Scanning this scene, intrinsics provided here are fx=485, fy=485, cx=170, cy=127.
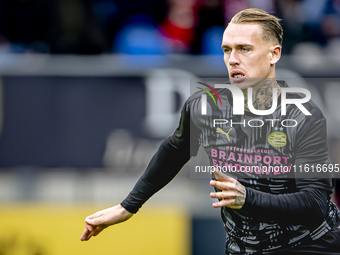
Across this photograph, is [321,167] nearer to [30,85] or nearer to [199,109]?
[199,109]

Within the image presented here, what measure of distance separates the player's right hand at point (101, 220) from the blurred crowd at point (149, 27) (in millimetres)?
3390

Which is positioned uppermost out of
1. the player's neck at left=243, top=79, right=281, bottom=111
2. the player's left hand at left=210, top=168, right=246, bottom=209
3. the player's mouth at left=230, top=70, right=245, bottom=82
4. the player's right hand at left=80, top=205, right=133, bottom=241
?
the player's mouth at left=230, top=70, right=245, bottom=82

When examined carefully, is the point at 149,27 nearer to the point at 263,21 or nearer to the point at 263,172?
the point at 263,21

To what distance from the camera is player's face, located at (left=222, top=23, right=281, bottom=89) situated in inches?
114

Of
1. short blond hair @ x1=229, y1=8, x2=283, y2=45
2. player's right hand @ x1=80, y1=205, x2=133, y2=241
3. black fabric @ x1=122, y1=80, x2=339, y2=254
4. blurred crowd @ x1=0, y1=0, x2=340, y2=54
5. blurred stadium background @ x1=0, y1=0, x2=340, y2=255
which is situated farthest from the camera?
blurred crowd @ x1=0, y1=0, x2=340, y2=54

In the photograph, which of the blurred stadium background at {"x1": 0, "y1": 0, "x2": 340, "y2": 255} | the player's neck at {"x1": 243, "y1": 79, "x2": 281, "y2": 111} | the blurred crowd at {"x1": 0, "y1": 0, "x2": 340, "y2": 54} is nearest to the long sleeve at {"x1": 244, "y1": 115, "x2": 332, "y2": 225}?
the player's neck at {"x1": 243, "y1": 79, "x2": 281, "y2": 111}

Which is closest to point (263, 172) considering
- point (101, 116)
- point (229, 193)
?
point (229, 193)

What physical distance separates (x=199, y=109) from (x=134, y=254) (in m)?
2.62

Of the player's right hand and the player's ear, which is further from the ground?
the player's ear

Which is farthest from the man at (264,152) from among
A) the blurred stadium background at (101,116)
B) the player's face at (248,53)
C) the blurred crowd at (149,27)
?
the blurred crowd at (149,27)

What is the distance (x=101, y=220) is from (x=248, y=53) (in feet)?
4.85

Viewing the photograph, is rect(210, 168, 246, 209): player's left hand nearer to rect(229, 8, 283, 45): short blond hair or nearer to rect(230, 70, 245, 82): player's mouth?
rect(230, 70, 245, 82): player's mouth

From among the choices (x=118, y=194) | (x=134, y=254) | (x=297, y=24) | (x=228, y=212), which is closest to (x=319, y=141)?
(x=228, y=212)

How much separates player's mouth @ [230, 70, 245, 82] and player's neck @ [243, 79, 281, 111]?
0.11 meters
